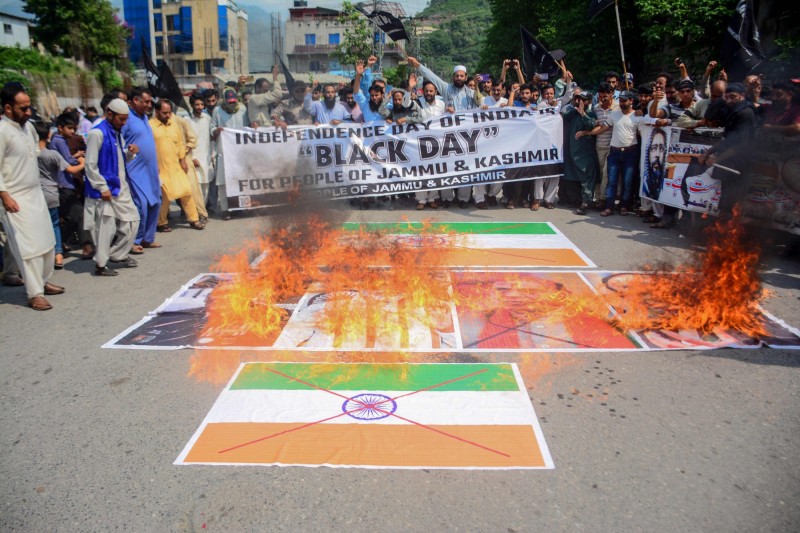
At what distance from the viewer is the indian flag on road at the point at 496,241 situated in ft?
22.9

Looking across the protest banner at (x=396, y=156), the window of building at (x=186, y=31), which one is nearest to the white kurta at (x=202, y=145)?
the protest banner at (x=396, y=156)

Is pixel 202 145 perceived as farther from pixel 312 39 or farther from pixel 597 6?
pixel 312 39

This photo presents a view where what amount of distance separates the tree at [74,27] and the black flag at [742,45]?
46.3 m

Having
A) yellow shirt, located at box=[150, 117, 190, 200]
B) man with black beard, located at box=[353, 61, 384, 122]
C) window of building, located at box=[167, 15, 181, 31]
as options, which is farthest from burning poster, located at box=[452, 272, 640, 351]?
window of building, located at box=[167, 15, 181, 31]

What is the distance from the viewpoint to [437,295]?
5.70 m

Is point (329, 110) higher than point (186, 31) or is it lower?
lower

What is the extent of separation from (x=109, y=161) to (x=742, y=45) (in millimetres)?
9019

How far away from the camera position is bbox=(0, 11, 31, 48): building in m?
52.5

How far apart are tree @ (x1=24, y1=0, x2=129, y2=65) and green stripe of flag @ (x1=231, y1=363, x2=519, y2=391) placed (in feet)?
158

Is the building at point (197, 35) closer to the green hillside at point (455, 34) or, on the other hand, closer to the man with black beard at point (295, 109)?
the green hillside at point (455, 34)

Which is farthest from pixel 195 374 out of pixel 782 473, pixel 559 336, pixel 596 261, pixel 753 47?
pixel 753 47

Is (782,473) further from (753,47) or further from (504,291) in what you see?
(753,47)

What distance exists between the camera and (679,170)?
844 cm

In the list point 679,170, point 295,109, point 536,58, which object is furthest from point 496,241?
point 295,109
